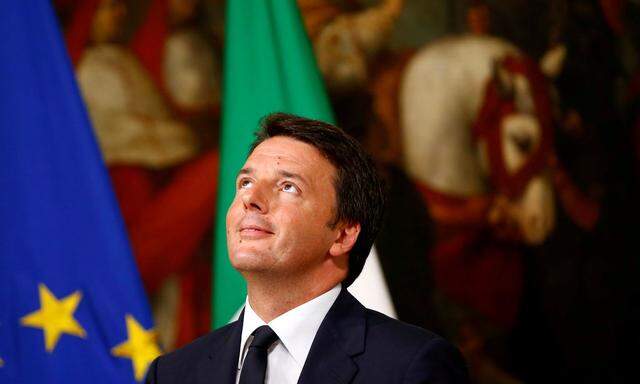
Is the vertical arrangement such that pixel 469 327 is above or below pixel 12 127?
below

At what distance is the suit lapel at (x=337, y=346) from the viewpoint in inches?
102

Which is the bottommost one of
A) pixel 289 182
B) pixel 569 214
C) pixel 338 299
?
pixel 569 214

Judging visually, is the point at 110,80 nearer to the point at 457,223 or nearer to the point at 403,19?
the point at 403,19

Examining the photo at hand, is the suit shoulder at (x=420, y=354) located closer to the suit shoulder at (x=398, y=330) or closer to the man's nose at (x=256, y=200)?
the suit shoulder at (x=398, y=330)

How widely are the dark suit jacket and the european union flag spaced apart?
4.96ft

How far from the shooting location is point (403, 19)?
6.44 m

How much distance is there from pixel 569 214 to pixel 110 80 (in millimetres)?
3368

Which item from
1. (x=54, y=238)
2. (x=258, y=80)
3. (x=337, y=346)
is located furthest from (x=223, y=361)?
(x=258, y=80)

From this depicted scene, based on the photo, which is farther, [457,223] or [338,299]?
[457,223]

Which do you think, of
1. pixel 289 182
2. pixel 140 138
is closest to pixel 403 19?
pixel 140 138

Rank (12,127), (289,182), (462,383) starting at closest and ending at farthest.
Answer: (462,383), (289,182), (12,127)

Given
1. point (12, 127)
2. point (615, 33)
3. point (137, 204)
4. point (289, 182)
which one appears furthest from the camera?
point (615, 33)

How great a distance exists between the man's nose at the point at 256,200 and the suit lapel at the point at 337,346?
386 mm

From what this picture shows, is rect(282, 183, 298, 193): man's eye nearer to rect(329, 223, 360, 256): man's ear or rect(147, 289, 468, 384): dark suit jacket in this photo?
rect(329, 223, 360, 256): man's ear
